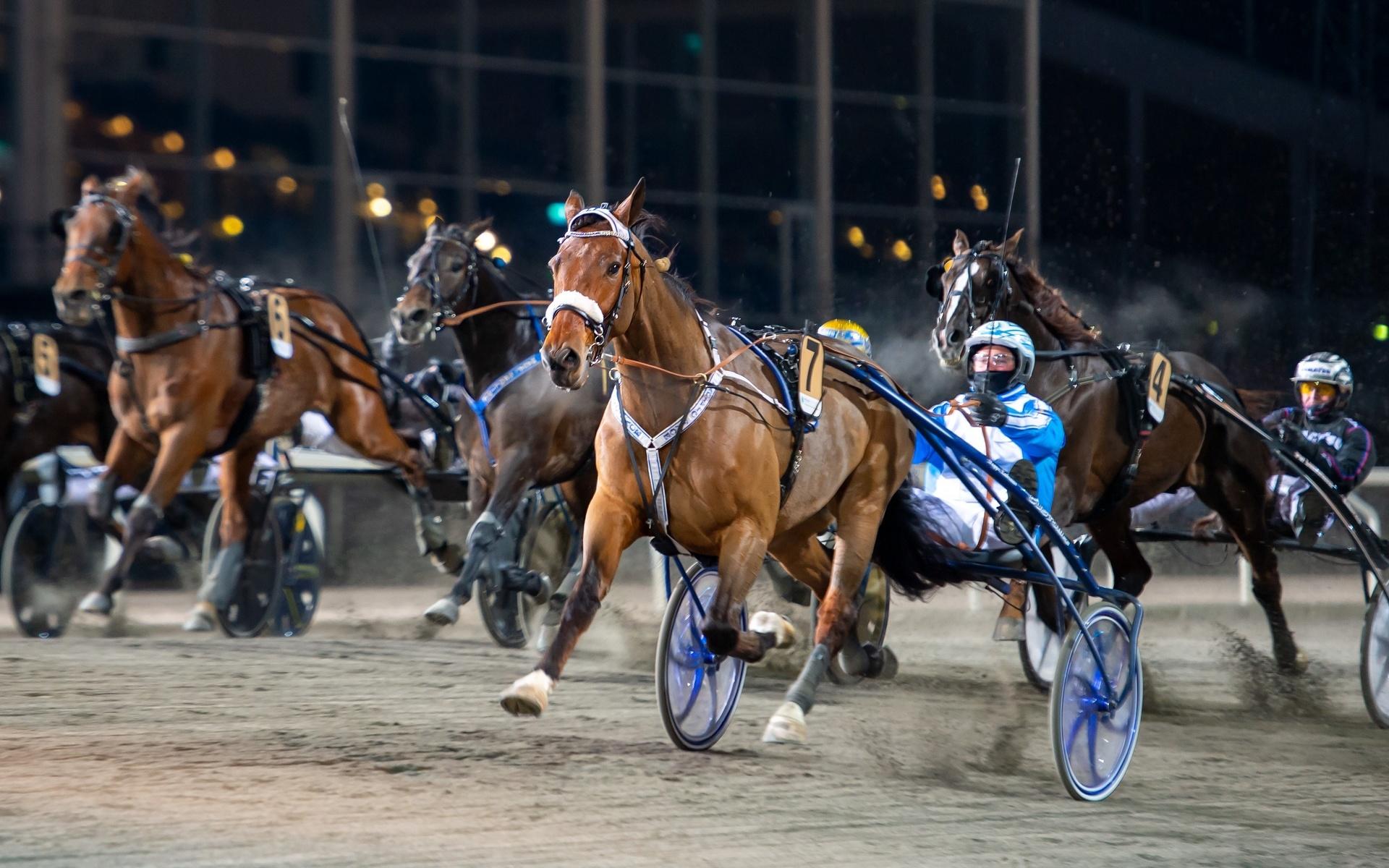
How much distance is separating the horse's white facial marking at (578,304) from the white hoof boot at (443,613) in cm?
311

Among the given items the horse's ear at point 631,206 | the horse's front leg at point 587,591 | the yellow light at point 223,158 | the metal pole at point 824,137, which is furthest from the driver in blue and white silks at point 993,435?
the metal pole at point 824,137

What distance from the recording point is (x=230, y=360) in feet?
30.6

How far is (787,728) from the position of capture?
5.45m

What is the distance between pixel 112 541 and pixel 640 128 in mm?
9415

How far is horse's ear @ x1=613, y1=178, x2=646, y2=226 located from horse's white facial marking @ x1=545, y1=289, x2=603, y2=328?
1.37 feet

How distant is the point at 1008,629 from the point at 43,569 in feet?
18.3

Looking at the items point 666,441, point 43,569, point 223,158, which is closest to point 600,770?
point 666,441

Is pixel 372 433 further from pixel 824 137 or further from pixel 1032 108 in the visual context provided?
pixel 1032 108

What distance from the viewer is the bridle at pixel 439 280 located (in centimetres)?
856

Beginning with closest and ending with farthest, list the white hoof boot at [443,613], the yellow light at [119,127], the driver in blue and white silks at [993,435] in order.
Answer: the driver in blue and white silks at [993,435] → the white hoof boot at [443,613] → the yellow light at [119,127]

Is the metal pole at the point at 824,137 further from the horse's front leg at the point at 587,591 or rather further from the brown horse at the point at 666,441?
the horse's front leg at the point at 587,591

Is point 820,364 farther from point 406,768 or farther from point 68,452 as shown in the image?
point 68,452

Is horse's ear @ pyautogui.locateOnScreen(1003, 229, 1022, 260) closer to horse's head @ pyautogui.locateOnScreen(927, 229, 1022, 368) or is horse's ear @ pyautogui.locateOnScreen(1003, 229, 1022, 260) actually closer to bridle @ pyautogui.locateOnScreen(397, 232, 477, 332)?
horse's head @ pyautogui.locateOnScreen(927, 229, 1022, 368)

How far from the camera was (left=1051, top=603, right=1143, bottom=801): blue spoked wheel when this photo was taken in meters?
5.35
